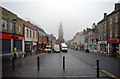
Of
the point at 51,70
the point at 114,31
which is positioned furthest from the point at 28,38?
the point at 51,70

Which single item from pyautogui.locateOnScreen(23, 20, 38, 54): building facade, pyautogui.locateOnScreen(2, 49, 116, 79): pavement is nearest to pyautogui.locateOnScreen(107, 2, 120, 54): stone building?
pyautogui.locateOnScreen(2, 49, 116, 79): pavement

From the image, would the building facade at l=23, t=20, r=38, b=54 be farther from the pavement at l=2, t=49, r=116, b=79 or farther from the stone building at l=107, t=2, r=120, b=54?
the stone building at l=107, t=2, r=120, b=54

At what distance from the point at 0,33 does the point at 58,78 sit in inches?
636

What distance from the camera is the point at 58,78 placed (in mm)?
6309

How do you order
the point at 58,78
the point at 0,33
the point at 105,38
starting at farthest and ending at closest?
the point at 105,38, the point at 0,33, the point at 58,78

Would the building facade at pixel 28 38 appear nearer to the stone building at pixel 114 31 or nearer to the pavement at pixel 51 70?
the pavement at pixel 51 70

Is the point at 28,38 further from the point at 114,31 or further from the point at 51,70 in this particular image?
the point at 51,70

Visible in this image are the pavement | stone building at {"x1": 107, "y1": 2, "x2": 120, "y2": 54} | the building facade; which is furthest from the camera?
the building facade

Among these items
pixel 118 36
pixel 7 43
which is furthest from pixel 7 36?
pixel 118 36

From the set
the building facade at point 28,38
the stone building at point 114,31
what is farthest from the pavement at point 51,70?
the stone building at point 114,31

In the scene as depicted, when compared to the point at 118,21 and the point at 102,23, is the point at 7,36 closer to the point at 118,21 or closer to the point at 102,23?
the point at 118,21

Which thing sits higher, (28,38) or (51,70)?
(28,38)

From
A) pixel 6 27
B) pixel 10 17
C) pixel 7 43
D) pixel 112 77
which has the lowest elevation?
pixel 112 77

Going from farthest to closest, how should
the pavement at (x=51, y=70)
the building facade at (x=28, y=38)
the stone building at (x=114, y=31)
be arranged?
the building facade at (x=28, y=38) < the stone building at (x=114, y=31) < the pavement at (x=51, y=70)
